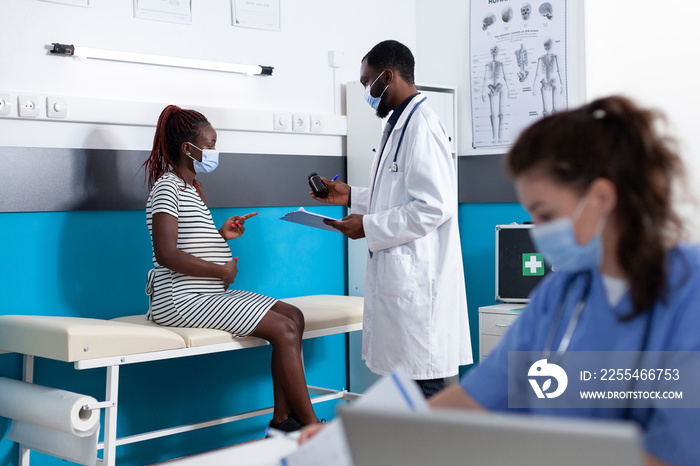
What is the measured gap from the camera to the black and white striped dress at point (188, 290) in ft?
8.66

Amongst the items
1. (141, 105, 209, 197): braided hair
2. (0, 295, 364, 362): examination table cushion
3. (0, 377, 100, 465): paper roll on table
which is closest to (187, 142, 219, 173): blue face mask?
(141, 105, 209, 197): braided hair

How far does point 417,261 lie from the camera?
8.07 feet

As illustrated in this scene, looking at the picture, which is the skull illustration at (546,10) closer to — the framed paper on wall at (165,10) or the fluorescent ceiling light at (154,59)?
the fluorescent ceiling light at (154,59)

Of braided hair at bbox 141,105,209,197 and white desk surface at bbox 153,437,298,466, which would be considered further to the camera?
braided hair at bbox 141,105,209,197

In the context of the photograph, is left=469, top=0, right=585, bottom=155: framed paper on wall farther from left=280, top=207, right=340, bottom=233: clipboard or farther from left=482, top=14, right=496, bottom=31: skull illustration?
left=280, top=207, right=340, bottom=233: clipboard

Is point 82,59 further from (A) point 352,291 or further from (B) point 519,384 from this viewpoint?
(B) point 519,384

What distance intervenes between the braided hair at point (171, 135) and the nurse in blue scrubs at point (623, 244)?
76.9 inches

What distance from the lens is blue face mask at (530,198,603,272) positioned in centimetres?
98

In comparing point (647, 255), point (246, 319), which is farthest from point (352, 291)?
point (647, 255)

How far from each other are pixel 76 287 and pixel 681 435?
2410mm

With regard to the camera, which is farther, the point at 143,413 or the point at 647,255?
the point at 143,413

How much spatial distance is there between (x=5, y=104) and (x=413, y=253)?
4.95 feet

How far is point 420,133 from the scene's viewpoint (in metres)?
2.45

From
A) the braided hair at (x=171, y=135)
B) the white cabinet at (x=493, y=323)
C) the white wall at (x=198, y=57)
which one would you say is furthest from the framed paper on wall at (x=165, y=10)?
the white cabinet at (x=493, y=323)
